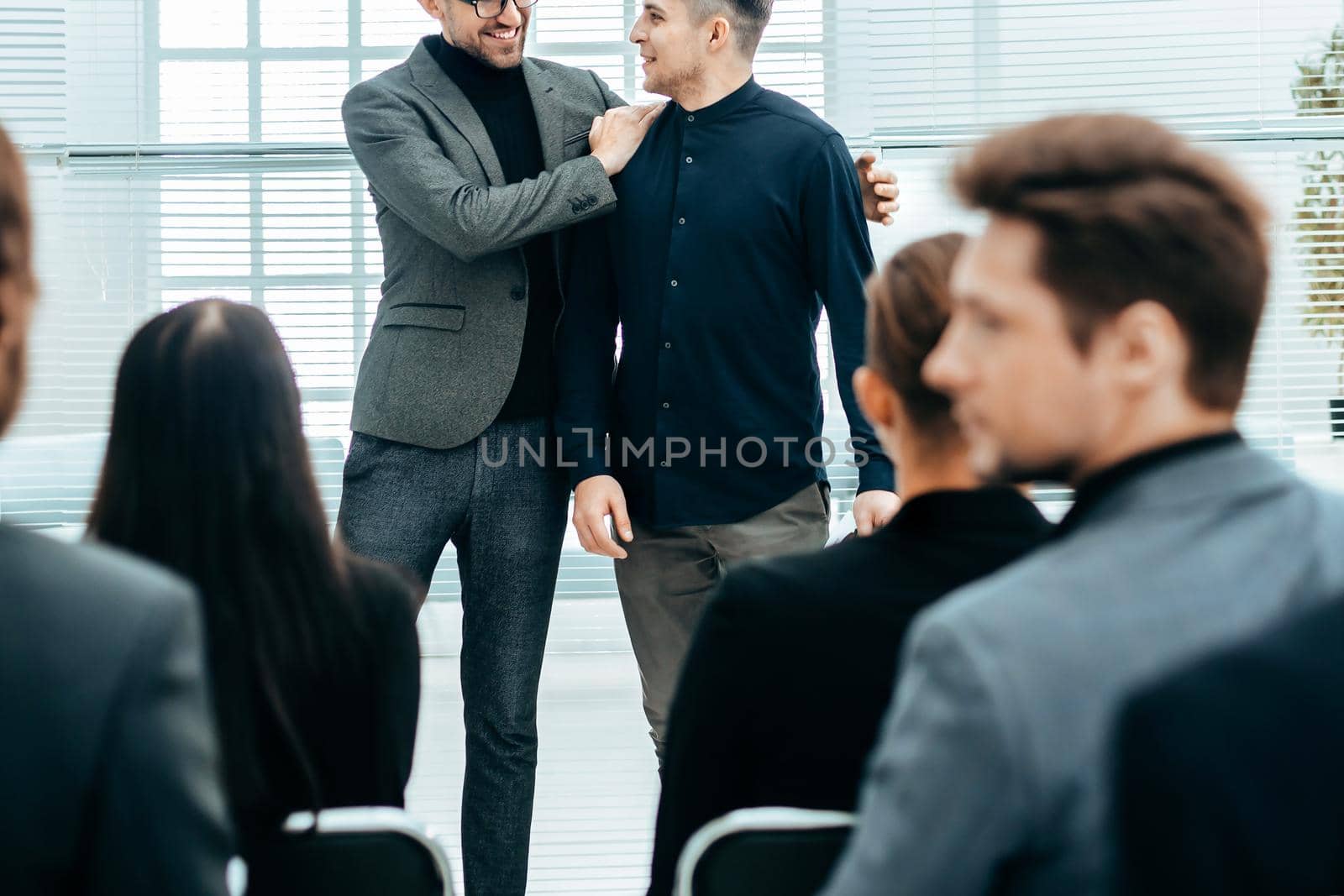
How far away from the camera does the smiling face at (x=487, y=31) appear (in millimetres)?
2510

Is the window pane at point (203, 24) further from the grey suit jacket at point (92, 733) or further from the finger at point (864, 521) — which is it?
the grey suit jacket at point (92, 733)

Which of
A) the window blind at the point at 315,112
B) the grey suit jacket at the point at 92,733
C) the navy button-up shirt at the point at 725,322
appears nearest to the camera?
the grey suit jacket at the point at 92,733

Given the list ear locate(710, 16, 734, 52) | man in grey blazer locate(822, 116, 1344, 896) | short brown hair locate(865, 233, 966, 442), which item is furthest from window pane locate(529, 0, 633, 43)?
man in grey blazer locate(822, 116, 1344, 896)

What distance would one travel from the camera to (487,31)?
2.52 meters

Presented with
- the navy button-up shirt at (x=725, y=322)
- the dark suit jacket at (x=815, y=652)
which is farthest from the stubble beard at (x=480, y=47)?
the dark suit jacket at (x=815, y=652)

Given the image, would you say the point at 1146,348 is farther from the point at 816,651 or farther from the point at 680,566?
the point at 680,566

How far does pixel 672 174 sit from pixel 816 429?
22.2 inches

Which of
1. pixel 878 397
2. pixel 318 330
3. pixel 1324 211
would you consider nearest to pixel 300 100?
pixel 318 330

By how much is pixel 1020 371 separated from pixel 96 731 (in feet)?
2.11

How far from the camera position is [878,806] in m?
0.79

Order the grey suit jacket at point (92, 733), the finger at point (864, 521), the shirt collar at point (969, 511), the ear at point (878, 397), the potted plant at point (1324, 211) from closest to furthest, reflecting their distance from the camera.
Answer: the grey suit jacket at point (92, 733) → the shirt collar at point (969, 511) → the ear at point (878, 397) → the finger at point (864, 521) → the potted plant at point (1324, 211)

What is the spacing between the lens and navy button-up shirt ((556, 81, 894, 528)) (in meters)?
2.45

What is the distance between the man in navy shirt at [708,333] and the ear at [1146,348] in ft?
4.92

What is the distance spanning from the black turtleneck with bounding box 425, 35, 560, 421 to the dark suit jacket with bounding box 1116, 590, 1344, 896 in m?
1.94
